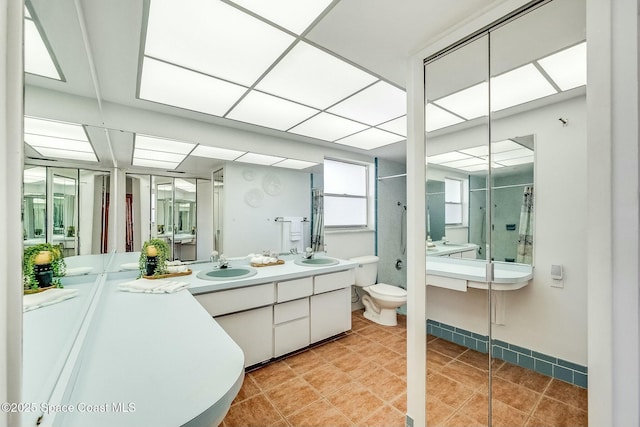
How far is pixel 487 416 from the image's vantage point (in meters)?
1.61

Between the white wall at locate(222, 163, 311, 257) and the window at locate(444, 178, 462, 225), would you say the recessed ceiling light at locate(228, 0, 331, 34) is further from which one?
the white wall at locate(222, 163, 311, 257)

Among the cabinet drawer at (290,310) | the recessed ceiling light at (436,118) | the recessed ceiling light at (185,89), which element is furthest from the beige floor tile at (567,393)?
the recessed ceiling light at (185,89)

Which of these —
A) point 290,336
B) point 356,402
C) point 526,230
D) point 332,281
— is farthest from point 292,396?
point 526,230

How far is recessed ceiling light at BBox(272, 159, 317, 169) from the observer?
2.93 m

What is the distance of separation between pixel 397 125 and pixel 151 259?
104 inches

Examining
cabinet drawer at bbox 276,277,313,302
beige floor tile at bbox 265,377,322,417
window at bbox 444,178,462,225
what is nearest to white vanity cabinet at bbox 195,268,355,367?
cabinet drawer at bbox 276,277,313,302

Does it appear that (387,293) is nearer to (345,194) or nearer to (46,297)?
(345,194)

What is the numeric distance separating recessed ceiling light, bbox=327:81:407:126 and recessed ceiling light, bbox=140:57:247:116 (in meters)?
0.89

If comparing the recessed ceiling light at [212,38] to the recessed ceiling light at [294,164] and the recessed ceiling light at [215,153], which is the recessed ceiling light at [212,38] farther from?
the recessed ceiling light at [294,164]

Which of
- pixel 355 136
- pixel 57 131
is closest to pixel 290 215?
pixel 355 136

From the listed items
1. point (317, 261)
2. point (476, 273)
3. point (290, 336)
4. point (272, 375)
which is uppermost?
point (476, 273)

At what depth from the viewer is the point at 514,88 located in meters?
1.54

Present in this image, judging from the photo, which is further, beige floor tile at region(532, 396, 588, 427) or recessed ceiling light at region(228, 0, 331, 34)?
beige floor tile at region(532, 396, 588, 427)

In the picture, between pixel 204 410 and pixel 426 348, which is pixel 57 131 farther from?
pixel 426 348
